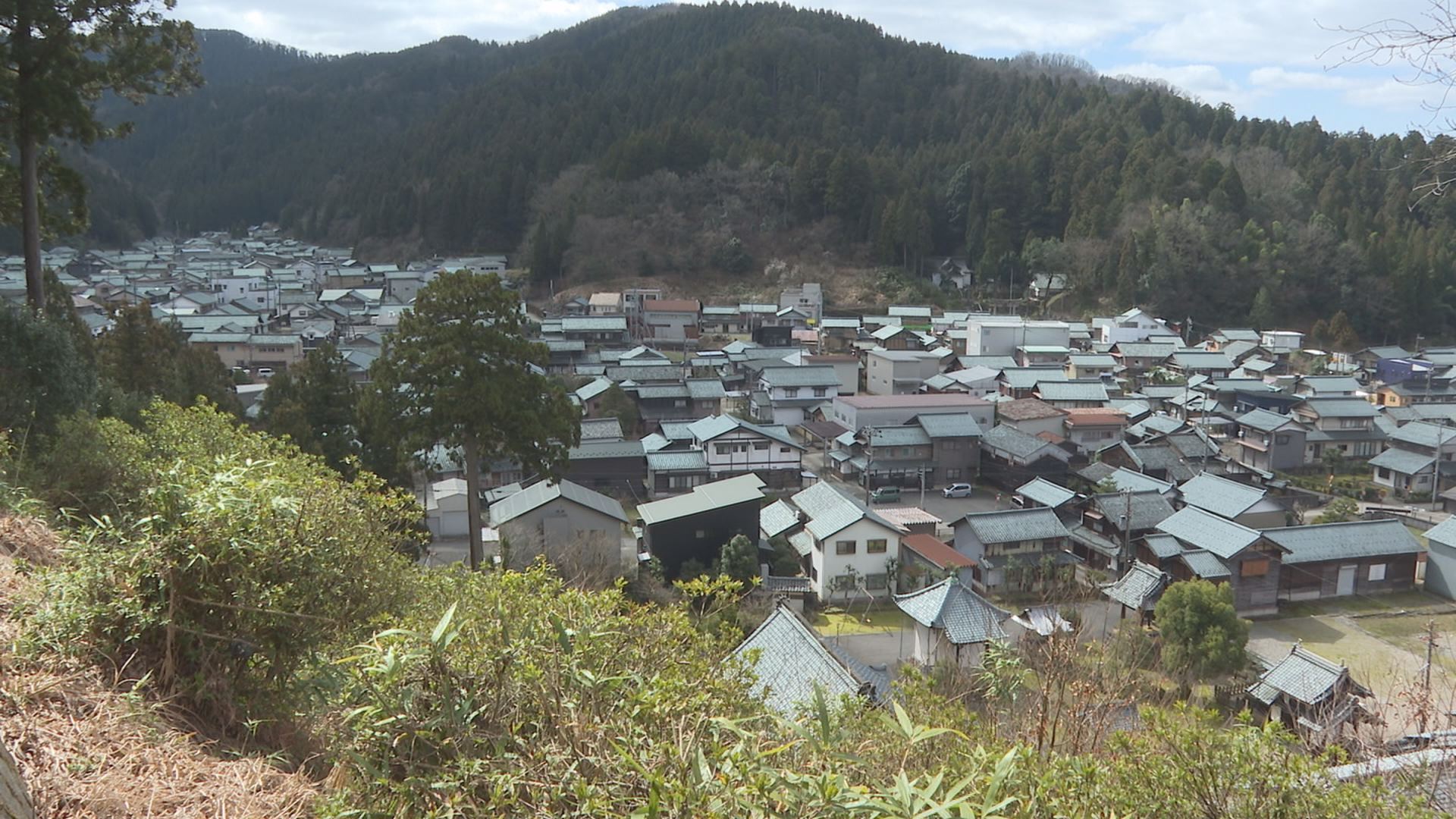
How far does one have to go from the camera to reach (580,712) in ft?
6.81

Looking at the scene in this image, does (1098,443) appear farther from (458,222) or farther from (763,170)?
(458,222)

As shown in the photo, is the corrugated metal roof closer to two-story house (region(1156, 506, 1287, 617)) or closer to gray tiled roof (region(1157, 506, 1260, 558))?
gray tiled roof (region(1157, 506, 1260, 558))

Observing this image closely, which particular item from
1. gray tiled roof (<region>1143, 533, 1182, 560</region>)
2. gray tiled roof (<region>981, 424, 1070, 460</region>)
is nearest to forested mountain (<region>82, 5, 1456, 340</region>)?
gray tiled roof (<region>981, 424, 1070, 460</region>)

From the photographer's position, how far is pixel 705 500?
13883mm

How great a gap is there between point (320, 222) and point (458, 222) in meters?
18.1

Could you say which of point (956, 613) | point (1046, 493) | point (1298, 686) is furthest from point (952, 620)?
point (1046, 493)

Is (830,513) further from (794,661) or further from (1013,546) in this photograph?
A: (794,661)

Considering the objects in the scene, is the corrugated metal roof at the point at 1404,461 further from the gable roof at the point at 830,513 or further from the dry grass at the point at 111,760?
the dry grass at the point at 111,760

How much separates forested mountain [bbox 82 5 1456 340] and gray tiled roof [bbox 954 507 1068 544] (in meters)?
25.7

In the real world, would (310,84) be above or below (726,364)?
above

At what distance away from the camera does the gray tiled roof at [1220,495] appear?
627 inches

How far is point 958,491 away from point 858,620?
7016mm

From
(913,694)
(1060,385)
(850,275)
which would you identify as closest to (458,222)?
(850,275)

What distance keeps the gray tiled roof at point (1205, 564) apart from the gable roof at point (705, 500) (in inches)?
268
